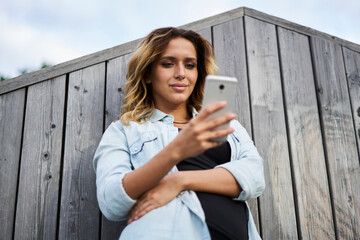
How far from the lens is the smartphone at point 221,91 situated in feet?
2.74

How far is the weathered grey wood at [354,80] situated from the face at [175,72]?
39.1 inches

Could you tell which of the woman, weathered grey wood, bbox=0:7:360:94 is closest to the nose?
the woman

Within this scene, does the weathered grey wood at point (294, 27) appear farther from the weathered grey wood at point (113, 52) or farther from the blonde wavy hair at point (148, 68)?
the blonde wavy hair at point (148, 68)

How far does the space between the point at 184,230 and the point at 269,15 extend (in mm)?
1335

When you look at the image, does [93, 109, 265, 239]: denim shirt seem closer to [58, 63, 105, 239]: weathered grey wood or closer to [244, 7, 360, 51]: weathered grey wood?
[58, 63, 105, 239]: weathered grey wood

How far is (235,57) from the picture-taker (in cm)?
167

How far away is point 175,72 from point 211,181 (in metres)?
0.54

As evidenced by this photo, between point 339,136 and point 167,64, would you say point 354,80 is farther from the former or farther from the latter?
point 167,64

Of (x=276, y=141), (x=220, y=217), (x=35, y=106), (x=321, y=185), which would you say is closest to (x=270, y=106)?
(x=276, y=141)

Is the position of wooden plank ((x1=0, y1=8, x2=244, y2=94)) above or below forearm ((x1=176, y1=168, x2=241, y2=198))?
above

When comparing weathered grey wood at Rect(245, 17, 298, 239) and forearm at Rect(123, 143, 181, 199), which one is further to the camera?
weathered grey wood at Rect(245, 17, 298, 239)

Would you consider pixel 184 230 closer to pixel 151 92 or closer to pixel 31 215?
pixel 151 92

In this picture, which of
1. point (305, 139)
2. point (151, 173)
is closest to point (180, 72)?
point (151, 173)

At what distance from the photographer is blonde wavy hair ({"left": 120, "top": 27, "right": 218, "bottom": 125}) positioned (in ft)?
4.56
